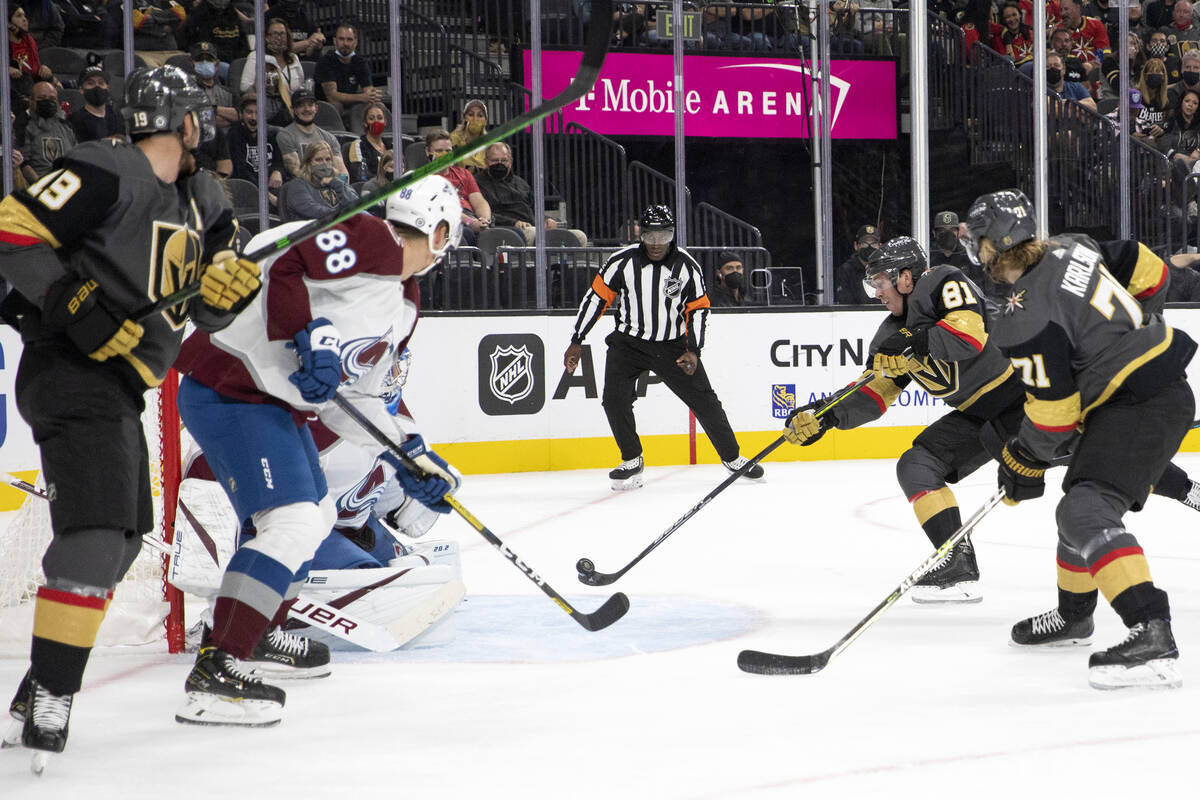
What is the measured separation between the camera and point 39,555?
3.15 m

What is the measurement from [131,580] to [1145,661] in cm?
225

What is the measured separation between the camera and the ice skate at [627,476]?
21.5ft

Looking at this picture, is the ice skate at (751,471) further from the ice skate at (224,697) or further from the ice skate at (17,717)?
the ice skate at (17,717)

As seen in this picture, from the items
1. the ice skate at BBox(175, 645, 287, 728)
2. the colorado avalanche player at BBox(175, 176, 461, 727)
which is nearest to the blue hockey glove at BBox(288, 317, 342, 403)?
the colorado avalanche player at BBox(175, 176, 461, 727)

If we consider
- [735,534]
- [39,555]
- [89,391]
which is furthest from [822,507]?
[89,391]

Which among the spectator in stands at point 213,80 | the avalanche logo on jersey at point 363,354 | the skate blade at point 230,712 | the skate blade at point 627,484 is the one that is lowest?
the skate blade at point 627,484

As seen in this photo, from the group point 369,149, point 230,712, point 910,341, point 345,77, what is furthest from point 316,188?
point 230,712

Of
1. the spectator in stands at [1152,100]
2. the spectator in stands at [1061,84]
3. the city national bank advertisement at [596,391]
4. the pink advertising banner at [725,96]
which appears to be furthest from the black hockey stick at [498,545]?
the spectator in stands at [1152,100]

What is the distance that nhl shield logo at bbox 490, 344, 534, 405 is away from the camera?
716 centimetres

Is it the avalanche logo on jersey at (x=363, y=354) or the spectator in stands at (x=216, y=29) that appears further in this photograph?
the spectator in stands at (x=216, y=29)

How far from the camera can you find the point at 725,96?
9844 millimetres

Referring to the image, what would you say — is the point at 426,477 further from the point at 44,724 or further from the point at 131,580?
the point at 131,580

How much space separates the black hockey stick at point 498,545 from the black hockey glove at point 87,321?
558 millimetres

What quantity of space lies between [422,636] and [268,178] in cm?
437
